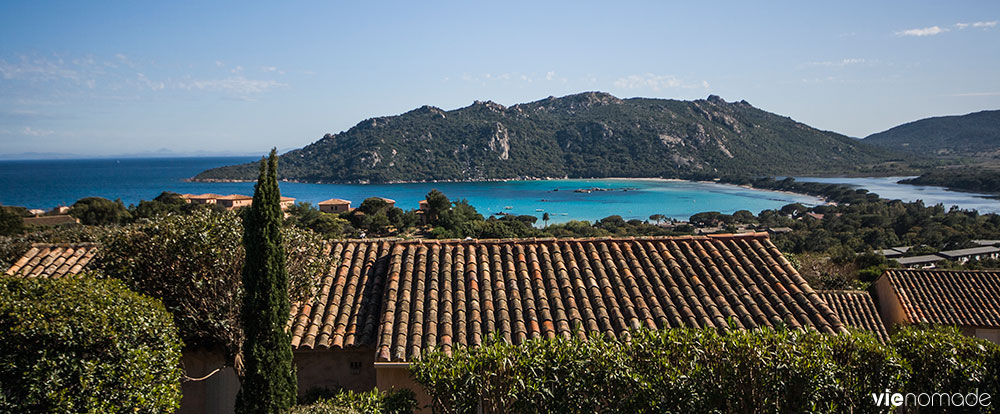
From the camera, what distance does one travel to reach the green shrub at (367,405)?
566 cm

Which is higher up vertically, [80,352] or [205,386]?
[80,352]

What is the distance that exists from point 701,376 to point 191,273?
244 inches

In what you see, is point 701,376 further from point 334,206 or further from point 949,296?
point 334,206

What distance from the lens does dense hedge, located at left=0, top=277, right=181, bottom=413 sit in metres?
4.86

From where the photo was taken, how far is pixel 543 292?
8.30 metres

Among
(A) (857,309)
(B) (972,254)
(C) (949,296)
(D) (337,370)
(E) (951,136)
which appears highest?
(E) (951,136)

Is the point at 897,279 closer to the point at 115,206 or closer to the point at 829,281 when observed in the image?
the point at 829,281

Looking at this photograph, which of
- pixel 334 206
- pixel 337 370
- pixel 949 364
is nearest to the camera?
pixel 949 364

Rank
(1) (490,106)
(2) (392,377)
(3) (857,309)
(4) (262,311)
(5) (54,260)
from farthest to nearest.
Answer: (1) (490,106)
(3) (857,309)
(5) (54,260)
(2) (392,377)
(4) (262,311)

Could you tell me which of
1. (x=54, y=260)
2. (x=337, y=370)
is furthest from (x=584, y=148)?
(x=337, y=370)

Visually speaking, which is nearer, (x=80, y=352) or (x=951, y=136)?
(x=80, y=352)

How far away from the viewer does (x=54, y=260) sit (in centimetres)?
925

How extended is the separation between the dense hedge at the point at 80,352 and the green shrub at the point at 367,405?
1456mm

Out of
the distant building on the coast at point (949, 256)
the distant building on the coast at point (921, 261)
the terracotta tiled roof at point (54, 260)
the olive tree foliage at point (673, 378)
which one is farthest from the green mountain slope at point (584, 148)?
the olive tree foliage at point (673, 378)
